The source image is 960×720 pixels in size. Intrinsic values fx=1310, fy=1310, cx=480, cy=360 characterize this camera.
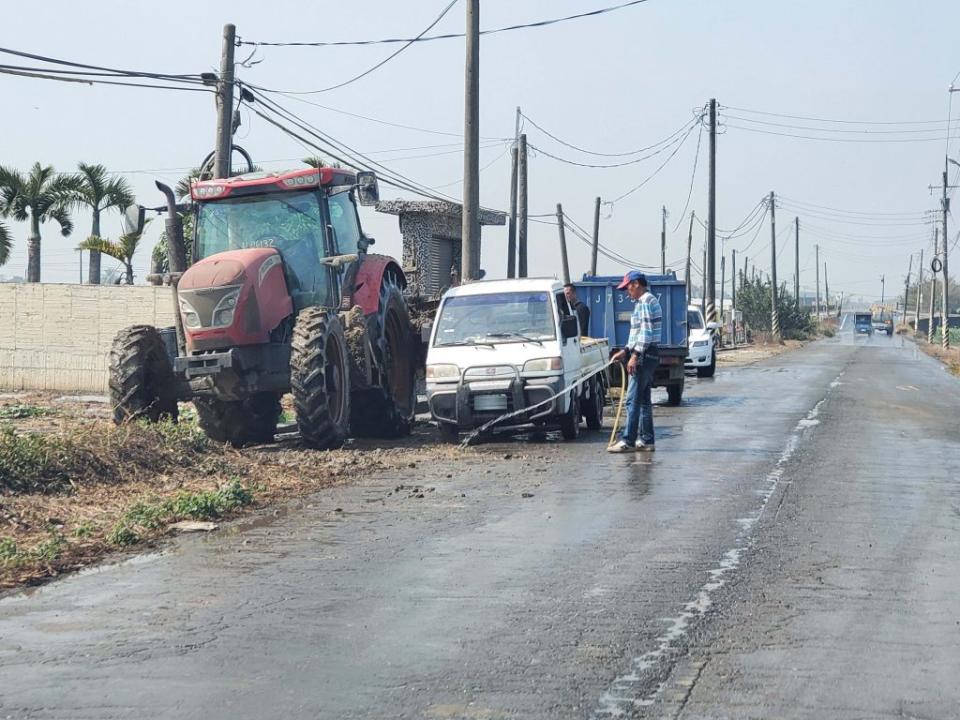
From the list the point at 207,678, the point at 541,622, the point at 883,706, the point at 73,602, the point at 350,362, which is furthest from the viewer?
the point at 350,362

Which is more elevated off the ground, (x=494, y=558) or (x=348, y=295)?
(x=348, y=295)

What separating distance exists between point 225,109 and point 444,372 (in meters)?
8.85

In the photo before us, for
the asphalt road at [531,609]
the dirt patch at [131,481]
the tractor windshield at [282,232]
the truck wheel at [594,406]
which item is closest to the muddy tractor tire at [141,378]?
the dirt patch at [131,481]

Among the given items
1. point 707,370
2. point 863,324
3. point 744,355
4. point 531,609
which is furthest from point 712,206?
point 863,324

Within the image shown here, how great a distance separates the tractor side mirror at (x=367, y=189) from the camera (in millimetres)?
15562

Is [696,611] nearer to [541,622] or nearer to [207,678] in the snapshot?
[541,622]

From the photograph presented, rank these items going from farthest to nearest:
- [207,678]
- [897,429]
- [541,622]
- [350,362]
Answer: [897,429], [350,362], [541,622], [207,678]

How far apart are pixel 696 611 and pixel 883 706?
1.71m

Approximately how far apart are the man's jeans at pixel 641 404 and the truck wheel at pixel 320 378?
10.8 feet

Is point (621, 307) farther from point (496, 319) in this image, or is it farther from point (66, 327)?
point (66, 327)

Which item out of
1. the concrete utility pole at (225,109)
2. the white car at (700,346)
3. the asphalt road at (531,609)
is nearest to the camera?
the asphalt road at (531,609)

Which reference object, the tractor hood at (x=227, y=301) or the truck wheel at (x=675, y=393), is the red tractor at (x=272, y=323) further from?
the truck wheel at (x=675, y=393)

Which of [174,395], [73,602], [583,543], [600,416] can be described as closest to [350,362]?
[174,395]

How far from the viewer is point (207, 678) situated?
562cm
